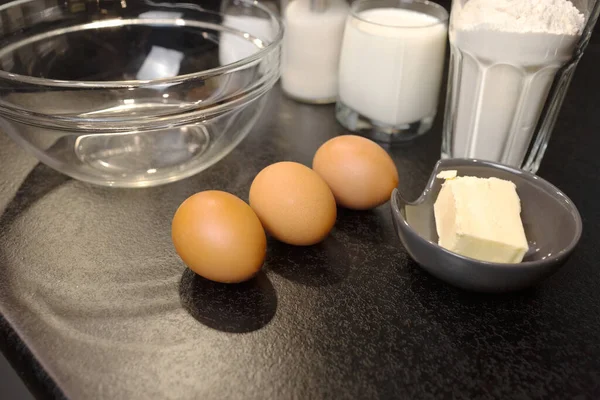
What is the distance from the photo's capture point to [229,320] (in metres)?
0.56

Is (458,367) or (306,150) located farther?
(306,150)

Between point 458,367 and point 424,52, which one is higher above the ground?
point 424,52

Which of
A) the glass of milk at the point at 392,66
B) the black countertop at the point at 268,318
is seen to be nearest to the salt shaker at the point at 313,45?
the glass of milk at the point at 392,66

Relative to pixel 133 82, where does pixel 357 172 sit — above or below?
below

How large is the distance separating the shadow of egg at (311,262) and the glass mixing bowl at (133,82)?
208 millimetres

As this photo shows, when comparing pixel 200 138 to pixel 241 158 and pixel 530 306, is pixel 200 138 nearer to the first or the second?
pixel 241 158

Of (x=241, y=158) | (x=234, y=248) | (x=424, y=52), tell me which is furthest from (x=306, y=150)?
(x=234, y=248)

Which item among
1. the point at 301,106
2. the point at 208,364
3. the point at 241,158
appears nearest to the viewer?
the point at 208,364

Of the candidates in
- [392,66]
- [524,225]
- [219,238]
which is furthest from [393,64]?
[219,238]

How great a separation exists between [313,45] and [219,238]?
1.65ft

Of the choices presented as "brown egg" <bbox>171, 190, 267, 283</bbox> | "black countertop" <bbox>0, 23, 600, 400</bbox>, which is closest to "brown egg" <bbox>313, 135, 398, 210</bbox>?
"black countertop" <bbox>0, 23, 600, 400</bbox>

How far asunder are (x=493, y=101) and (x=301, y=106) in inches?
14.8

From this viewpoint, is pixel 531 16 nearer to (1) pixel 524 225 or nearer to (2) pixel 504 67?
(2) pixel 504 67

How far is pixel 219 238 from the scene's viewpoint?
1.79 ft
